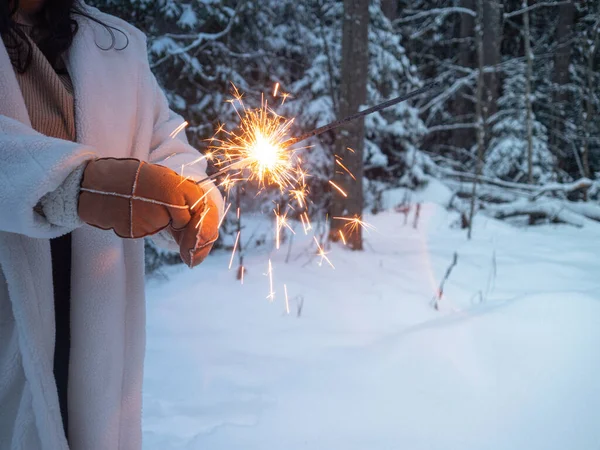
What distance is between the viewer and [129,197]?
990 millimetres

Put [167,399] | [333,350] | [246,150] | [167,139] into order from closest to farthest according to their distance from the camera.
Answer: [167,139], [246,150], [167,399], [333,350]

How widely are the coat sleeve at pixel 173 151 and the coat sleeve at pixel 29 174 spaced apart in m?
0.42

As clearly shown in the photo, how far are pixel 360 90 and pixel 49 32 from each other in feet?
13.1

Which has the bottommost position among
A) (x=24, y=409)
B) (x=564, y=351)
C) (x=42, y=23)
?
(x=564, y=351)

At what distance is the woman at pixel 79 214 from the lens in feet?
3.17

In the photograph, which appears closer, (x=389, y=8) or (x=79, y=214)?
(x=79, y=214)

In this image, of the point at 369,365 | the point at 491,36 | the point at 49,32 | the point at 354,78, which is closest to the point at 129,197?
the point at 49,32

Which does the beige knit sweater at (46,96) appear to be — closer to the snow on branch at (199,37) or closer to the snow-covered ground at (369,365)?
the snow-covered ground at (369,365)

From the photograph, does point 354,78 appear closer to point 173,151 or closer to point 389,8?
point 173,151

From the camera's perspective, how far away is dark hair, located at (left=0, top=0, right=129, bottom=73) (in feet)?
3.98

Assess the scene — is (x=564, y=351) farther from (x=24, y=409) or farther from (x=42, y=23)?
(x=42, y=23)

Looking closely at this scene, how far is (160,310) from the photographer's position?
3.27 m

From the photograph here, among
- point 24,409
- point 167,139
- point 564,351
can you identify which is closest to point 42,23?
point 167,139

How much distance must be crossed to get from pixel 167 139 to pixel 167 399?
1435mm
